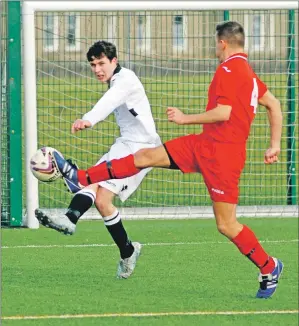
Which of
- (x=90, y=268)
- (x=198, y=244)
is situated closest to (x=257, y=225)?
(x=198, y=244)

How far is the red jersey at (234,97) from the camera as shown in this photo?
859 cm

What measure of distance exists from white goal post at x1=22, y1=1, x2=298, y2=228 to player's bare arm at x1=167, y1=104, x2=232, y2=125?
4.51 m

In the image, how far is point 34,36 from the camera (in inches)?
511

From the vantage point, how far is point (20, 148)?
42.5 feet

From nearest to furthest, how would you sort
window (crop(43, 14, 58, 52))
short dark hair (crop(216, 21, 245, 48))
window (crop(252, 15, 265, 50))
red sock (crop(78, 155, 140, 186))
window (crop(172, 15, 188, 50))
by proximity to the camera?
short dark hair (crop(216, 21, 245, 48))
red sock (crop(78, 155, 140, 186))
window (crop(43, 14, 58, 52))
window (crop(172, 15, 188, 50))
window (crop(252, 15, 265, 50))

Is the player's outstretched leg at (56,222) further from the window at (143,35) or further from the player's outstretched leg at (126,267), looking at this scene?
the window at (143,35)

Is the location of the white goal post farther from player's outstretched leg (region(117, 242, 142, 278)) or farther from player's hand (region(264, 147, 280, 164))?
player's hand (region(264, 147, 280, 164))

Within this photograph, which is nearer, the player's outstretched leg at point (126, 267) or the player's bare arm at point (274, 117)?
the player's bare arm at point (274, 117)

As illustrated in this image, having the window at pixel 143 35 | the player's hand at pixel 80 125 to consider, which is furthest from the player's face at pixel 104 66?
the window at pixel 143 35

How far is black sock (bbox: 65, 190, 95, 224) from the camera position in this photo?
9266 millimetres

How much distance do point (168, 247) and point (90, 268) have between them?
1.49 meters

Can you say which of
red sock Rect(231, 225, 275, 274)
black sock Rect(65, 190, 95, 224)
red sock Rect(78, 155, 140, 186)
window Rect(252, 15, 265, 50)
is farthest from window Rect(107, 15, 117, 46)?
red sock Rect(231, 225, 275, 274)

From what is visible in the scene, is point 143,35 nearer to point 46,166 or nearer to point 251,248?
point 46,166

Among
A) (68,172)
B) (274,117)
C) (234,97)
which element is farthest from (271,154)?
(68,172)
